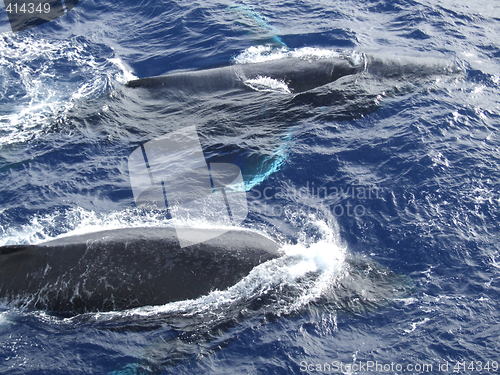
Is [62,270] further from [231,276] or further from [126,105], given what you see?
[126,105]

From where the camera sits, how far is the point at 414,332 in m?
15.2

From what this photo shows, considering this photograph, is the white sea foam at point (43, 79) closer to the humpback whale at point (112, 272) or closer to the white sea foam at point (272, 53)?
the white sea foam at point (272, 53)

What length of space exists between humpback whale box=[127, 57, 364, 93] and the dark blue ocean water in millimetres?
502

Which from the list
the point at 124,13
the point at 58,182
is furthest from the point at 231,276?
the point at 124,13

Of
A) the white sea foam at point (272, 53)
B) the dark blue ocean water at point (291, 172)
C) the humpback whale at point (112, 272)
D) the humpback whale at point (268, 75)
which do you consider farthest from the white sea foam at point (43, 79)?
the humpback whale at point (112, 272)

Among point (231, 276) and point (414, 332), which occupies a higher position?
point (231, 276)

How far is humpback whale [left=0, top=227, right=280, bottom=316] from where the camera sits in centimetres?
1515

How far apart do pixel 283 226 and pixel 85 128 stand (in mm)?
8865

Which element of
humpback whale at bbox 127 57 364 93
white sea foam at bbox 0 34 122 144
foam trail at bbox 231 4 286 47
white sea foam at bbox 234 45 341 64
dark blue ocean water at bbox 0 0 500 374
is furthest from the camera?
foam trail at bbox 231 4 286 47

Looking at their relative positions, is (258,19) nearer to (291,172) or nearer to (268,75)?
(268,75)

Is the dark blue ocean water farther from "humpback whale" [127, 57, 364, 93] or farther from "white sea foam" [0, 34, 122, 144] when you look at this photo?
"humpback whale" [127, 57, 364, 93]

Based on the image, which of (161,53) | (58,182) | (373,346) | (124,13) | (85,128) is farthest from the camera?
(124,13)

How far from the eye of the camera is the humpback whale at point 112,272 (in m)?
15.1

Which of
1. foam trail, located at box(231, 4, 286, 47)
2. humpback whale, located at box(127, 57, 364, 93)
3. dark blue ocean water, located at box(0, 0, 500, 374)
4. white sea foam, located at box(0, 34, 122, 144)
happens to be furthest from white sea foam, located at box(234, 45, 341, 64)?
white sea foam, located at box(0, 34, 122, 144)
